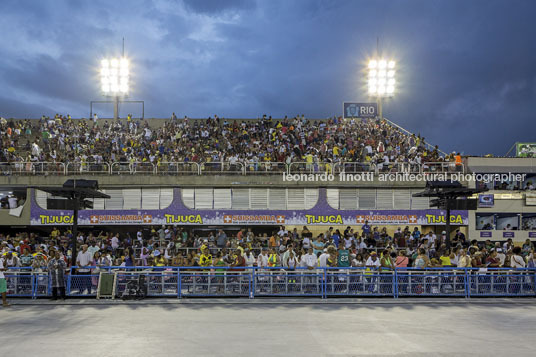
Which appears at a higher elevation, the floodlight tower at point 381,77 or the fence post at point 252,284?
the floodlight tower at point 381,77

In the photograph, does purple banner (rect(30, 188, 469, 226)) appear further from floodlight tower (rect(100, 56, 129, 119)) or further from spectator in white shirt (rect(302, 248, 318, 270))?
floodlight tower (rect(100, 56, 129, 119))

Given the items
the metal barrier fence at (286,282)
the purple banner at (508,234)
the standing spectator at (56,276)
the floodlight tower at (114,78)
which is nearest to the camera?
the standing spectator at (56,276)

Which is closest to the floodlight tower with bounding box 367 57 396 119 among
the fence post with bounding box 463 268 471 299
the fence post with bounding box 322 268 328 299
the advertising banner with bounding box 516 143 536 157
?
the advertising banner with bounding box 516 143 536 157

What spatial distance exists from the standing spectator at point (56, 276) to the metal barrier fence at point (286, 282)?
1.03 ft

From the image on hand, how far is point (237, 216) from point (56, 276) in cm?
1393

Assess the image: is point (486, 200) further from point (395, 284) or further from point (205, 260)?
point (205, 260)

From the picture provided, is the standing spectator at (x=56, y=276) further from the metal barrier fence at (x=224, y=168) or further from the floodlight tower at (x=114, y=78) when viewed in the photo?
the floodlight tower at (x=114, y=78)

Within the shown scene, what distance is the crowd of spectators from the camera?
2983 centimetres

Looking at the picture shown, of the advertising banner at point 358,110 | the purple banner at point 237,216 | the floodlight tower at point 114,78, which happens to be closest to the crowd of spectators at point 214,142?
the advertising banner at point 358,110

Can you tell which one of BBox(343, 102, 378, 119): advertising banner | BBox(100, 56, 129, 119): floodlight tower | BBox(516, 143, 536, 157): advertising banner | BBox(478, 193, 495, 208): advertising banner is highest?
BBox(100, 56, 129, 119): floodlight tower

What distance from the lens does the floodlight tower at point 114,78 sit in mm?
40844

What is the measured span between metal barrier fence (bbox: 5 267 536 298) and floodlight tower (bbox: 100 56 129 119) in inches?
1111

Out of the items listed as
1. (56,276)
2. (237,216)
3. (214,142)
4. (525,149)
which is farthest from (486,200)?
(56,276)

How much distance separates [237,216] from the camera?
90.9ft
